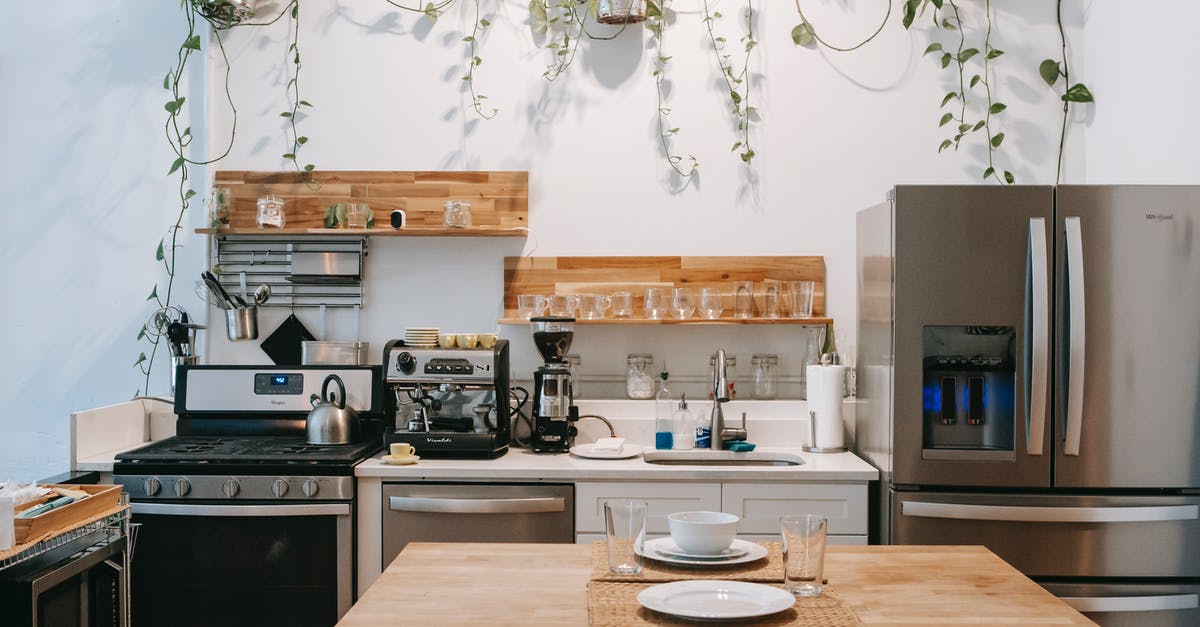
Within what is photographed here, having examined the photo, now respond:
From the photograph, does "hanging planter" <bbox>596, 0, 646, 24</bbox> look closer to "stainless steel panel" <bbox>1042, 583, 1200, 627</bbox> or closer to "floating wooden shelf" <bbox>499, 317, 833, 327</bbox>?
"floating wooden shelf" <bbox>499, 317, 833, 327</bbox>

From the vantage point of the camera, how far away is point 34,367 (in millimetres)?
3805

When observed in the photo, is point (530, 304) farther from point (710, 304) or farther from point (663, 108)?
point (663, 108)

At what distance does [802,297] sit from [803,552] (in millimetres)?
2144

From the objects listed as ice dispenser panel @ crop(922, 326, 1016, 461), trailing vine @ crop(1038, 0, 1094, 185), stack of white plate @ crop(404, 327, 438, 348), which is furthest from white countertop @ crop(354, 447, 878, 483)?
trailing vine @ crop(1038, 0, 1094, 185)

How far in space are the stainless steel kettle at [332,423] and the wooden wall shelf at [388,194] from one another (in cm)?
76

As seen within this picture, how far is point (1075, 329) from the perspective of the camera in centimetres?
286

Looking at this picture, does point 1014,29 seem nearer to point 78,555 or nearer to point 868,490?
point 868,490

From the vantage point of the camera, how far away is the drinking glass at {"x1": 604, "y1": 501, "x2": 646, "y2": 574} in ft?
5.15

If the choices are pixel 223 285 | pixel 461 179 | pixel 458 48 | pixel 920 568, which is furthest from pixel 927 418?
pixel 223 285

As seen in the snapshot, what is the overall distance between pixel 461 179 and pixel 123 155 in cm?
136

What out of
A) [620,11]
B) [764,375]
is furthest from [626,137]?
[764,375]

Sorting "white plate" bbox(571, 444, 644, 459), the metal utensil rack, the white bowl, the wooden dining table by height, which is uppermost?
the metal utensil rack

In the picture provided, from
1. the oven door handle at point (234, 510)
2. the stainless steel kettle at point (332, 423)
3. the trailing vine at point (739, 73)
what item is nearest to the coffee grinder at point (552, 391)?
the stainless steel kettle at point (332, 423)

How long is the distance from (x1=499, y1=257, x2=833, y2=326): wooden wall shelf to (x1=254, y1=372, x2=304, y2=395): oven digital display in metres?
0.80
